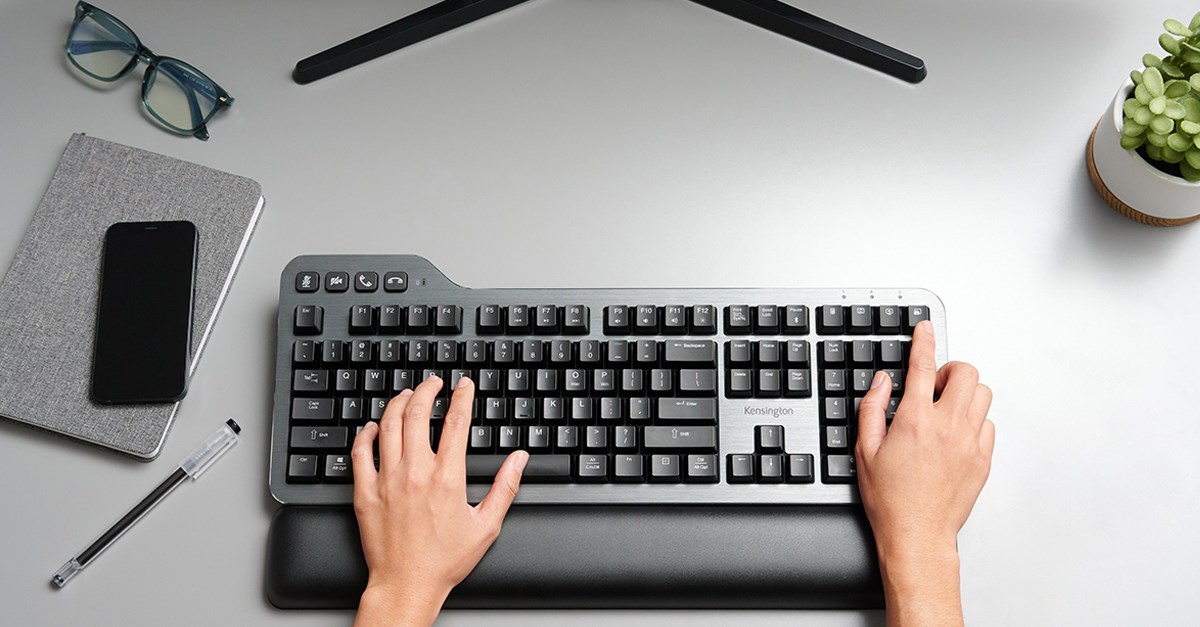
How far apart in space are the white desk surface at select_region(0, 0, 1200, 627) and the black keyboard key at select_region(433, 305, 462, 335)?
7 cm

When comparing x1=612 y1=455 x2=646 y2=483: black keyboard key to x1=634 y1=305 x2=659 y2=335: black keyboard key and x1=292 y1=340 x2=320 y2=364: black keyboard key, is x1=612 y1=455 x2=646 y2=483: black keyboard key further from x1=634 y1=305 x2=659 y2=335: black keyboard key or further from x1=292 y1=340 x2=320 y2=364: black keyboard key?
x1=292 y1=340 x2=320 y2=364: black keyboard key

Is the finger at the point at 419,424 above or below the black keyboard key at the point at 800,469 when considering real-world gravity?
above

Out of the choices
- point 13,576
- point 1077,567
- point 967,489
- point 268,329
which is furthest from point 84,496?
point 1077,567

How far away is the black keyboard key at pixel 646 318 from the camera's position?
822 millimetres

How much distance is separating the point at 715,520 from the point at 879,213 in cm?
33

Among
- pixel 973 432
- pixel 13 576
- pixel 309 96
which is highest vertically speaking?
pixel 309 96

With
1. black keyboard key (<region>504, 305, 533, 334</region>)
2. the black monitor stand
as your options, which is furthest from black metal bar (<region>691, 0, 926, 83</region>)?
black keyboard key (<region>504, 305, 533, 334</region>)

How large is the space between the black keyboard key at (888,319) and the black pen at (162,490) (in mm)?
580

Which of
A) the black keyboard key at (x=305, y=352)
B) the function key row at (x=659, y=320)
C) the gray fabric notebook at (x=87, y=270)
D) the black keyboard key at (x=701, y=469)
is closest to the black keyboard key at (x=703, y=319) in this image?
the function key row at (x=659, y=320)

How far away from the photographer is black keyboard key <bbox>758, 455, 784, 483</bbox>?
789mm

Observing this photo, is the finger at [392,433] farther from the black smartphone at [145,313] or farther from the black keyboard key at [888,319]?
the black keyboard key at [888,319]

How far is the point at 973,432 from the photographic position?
2.63ft

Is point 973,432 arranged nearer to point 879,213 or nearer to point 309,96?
point 879,213

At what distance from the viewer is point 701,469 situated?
791mm
